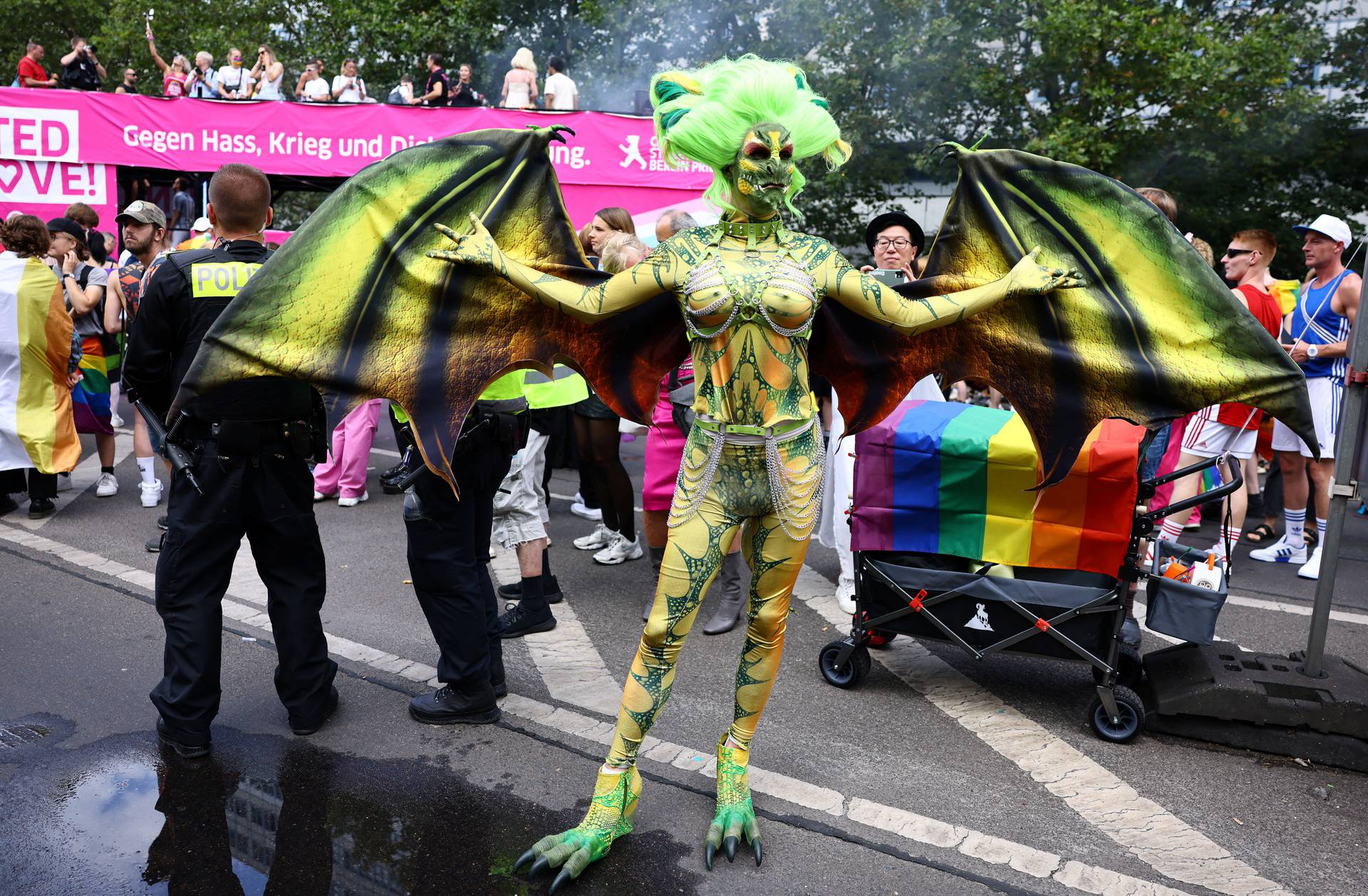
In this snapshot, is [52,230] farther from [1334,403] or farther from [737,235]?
[1334,403]

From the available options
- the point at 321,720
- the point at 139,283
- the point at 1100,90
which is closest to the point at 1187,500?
the point at 321,720

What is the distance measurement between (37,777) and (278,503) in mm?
1191

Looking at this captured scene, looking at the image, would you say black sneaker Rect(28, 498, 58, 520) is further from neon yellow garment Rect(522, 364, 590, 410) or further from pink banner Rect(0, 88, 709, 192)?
pink banner Rect(0, 88, 709, 192)

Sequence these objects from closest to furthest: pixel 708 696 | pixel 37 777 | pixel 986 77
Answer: pixel 37 777 < pixel 708 696 < pixel 986 77

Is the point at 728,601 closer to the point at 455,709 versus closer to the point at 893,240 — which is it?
the point at 455,709

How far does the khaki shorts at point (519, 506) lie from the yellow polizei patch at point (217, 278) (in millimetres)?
1613

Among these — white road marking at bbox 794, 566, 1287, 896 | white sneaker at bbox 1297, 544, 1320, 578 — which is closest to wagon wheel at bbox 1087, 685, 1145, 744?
white road marking at bbox 794, 566, 1287, 896

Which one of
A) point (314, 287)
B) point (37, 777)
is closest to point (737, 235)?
point (314, 287)

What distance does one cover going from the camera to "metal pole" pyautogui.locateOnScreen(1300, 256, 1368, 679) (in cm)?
405

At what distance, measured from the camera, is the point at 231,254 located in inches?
150

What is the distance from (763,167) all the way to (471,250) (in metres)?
0.88

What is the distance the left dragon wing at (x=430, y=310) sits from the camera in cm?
302

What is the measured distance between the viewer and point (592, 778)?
3670 mm

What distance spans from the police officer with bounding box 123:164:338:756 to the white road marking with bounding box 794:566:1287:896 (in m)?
2.61
